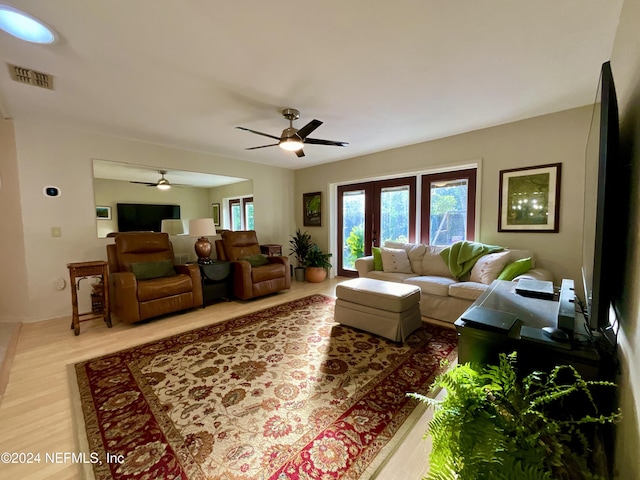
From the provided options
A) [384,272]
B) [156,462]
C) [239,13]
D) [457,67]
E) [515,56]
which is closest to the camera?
[156,462]

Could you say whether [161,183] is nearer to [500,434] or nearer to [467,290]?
[467,290]

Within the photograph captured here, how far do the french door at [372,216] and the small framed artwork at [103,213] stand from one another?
3824mm

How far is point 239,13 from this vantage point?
154cm

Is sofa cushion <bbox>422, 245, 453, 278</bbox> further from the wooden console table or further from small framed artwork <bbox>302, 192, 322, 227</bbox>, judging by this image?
small framed artwork <bbox>302, 192, 322, 227</bbox>

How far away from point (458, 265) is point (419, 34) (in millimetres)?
2523

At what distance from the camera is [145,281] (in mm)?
3117

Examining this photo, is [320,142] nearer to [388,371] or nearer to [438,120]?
[438,120]

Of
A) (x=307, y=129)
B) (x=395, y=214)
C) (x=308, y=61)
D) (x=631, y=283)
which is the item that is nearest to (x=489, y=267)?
(x=395, y=214)

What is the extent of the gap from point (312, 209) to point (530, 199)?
3695mm

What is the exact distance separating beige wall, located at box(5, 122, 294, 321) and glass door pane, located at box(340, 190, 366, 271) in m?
3.47

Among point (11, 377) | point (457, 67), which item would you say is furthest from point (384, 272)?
point (11, 377)

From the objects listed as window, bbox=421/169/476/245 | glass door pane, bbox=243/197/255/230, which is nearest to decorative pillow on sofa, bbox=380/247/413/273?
window, bbox=421/169/476/245

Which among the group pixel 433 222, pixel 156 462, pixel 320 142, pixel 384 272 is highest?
pixel 320 142

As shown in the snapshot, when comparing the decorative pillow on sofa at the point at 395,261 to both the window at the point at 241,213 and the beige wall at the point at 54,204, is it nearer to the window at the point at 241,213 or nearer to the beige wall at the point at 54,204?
the window at the point at 241,213
